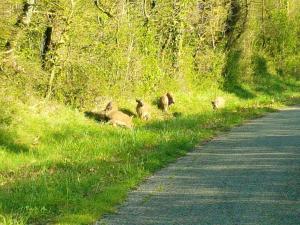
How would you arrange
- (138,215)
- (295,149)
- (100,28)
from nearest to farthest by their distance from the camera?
(138,215), (295,149), (100,28)

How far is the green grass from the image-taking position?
8.28 meters

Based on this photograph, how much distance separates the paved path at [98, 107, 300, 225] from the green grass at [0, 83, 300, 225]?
0.44 meters

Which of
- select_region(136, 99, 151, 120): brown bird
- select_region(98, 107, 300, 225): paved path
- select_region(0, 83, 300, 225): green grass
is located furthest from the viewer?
select_region(136, 99, 151, 120): brown bird

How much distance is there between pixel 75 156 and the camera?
12.3 meters

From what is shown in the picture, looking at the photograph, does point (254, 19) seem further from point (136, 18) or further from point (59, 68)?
point (59, 68)

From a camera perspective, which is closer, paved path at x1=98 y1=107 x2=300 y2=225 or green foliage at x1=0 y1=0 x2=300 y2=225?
paved path at x1=98 y1=107 x2=300 y2=225

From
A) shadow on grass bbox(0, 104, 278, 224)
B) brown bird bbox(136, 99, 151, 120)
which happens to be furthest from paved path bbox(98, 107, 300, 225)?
brown bird bbox(136, 99, 151, 120)

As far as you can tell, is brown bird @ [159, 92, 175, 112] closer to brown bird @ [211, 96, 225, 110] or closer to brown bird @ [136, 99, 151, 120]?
brown bird @ [136, 99, 151, 120]

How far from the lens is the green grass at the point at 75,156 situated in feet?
27.2

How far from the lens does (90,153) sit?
497 inches

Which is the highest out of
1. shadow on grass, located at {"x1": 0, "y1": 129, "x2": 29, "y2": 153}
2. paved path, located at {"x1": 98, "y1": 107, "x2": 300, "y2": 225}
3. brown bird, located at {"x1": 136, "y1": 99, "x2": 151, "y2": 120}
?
brown bird, located at {"x1": 136, "y1": 99, "x2": 151, "y2": 120}

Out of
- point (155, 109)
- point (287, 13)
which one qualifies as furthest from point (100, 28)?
point (287, 13)

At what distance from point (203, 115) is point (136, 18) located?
455 centimetres

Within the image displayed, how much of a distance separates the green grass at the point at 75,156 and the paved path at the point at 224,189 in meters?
0.44
